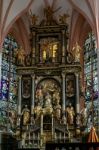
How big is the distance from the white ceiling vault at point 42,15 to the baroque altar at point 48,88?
4.80 feet

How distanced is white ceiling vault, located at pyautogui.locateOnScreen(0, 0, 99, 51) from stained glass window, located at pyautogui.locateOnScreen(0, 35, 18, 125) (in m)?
0.98

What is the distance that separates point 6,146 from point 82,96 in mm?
5619

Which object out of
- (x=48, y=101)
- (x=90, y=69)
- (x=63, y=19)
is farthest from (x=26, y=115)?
(x=63, y=19)

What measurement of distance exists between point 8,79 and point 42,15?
5261 mm

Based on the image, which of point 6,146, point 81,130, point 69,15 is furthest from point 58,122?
point 69,15

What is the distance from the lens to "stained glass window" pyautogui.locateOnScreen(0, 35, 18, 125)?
78.5ft

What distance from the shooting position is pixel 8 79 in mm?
25062

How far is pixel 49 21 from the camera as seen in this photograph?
80.6 feet

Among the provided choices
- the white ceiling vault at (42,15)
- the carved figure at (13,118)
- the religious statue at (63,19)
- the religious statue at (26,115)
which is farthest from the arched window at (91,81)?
the carved figure at (13,118)

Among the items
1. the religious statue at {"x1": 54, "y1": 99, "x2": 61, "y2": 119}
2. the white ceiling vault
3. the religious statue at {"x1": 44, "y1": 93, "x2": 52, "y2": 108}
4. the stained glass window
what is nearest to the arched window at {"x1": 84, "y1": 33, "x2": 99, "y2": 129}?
the white ceiling vault

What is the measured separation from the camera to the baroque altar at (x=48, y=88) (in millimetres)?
21297

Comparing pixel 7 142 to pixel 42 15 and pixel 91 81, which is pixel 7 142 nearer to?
pixel 91 81

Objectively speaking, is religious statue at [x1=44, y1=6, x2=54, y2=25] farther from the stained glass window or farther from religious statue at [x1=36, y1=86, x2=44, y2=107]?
religious statue at [x1=36, y1=86, x2=44, y2=107]

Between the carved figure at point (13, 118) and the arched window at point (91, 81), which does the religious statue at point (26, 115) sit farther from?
the arched window at point (91, 81)
